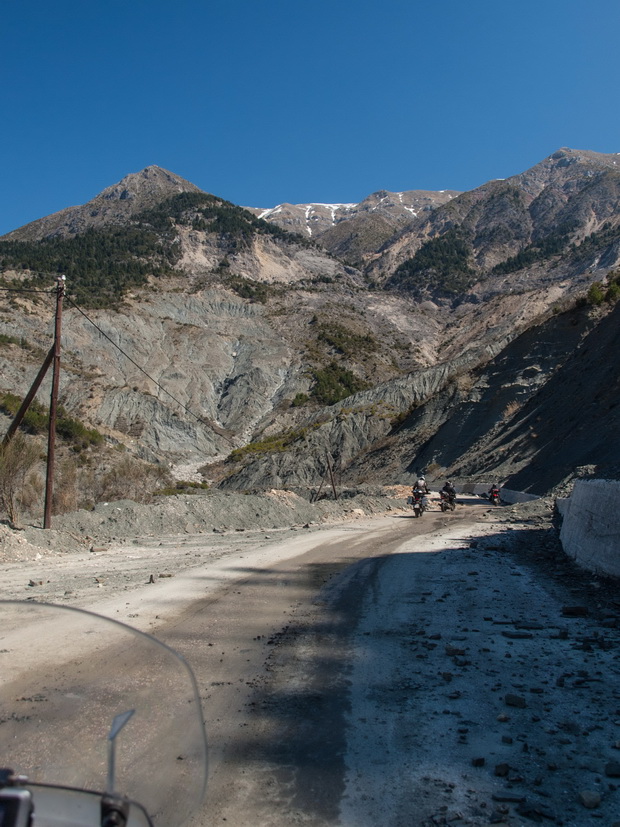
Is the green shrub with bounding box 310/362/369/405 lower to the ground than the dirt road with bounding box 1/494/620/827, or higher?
higher

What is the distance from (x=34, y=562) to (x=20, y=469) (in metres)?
6.52

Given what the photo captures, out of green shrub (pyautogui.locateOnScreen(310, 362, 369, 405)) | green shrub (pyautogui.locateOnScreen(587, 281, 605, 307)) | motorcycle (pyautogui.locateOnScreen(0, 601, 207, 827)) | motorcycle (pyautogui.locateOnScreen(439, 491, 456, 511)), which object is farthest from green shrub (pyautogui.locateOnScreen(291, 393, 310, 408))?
motorcycle (pyautogui.locateOnScreen(0, 601, 207, 827))

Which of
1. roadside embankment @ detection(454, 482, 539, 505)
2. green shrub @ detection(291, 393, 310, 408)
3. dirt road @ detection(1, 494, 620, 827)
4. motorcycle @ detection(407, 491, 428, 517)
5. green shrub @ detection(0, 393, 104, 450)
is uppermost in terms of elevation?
green shrub @ detection(291, 393, 310, 408)

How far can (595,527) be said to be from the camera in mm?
10172

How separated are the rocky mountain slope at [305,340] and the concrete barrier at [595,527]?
48.1 ft

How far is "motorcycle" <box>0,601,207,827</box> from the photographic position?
6.47ft

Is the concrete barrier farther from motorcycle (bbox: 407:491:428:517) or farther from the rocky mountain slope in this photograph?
the rocky mountain slope

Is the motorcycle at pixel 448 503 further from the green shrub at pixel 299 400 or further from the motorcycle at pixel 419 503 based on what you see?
the green shrub at pixel 299 400

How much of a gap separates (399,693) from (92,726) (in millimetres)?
3323

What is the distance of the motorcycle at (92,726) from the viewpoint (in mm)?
1972

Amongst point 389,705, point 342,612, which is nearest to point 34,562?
point 342,612

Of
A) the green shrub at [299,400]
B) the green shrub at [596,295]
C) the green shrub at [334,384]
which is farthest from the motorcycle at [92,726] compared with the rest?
the green shrub at [299,400]

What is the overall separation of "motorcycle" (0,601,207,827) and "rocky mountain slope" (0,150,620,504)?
79.2 ft

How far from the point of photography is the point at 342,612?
306 inches
